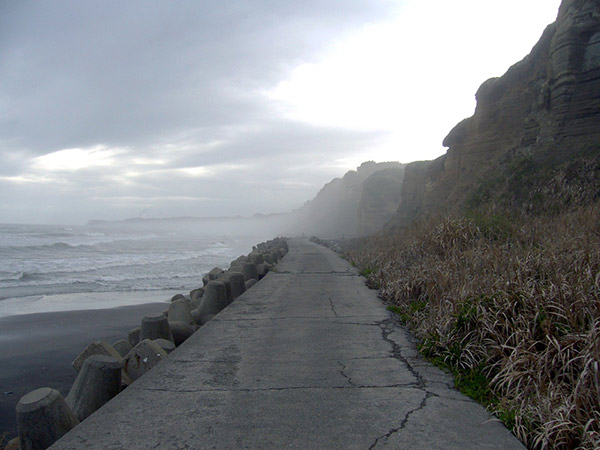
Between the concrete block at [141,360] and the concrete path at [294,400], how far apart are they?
0.67ft

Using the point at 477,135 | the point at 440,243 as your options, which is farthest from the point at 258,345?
the point at 477,135

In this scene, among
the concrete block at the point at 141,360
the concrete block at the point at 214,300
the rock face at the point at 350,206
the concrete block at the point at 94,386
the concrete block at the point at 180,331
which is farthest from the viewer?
the rock face at the point at 350,206

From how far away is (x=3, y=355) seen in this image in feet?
30.7

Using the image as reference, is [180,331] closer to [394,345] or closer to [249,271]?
[394,345]

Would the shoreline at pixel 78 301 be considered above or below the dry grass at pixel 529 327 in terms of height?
below

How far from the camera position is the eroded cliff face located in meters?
16.5

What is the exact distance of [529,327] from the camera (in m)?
4.32

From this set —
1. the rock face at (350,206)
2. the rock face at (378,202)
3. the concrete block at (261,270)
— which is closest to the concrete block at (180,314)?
the concrete block at (261,270)

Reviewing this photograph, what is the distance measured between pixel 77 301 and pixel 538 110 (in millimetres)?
19018

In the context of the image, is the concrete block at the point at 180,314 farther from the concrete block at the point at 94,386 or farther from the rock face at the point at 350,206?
the rock face at the point at 350,206

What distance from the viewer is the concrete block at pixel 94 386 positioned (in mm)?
4207

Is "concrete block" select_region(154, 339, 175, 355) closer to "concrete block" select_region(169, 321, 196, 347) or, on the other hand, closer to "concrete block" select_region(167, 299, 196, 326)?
"concrete block" select_region(169, 321, 196, 347)

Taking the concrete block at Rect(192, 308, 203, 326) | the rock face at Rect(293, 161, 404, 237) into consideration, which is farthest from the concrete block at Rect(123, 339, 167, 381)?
the rock face at Rect(293, 161, 404, 237)

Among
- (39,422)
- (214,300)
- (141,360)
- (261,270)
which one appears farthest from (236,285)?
(39,422)
